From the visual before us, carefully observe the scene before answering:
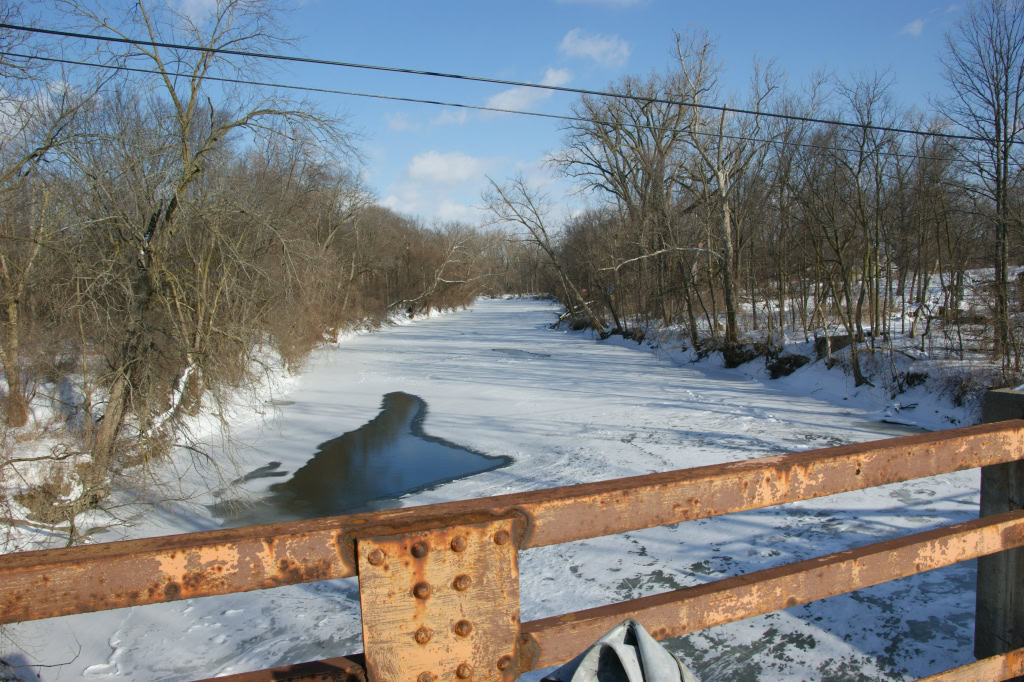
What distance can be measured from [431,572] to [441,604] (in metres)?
0.08

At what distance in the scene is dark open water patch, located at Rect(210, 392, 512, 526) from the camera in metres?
9.02

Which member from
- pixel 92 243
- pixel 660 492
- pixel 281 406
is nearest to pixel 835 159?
pixel 281 406

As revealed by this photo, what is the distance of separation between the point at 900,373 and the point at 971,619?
10293 mm

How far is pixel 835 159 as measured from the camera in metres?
17.5

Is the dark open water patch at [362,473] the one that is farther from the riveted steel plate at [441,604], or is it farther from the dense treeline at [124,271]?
the riveted steel plate at [441,604]

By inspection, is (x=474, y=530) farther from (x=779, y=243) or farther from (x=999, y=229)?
(x=779, y=243)

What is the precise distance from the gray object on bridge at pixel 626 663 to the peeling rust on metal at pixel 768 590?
15 centimetres

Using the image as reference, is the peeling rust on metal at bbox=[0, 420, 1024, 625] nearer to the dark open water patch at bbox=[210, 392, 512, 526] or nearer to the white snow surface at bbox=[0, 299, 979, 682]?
the white snow surface at bbox=[0, 299, 979, 682]

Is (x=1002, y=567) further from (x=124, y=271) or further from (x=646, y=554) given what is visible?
(x=124, y=271)

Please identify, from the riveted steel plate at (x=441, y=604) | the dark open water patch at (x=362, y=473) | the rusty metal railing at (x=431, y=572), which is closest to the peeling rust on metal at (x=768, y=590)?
the rusty metal railing at (x=431, y=572)

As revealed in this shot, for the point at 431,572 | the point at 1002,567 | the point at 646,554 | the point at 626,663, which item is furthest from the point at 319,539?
the point at 646,554

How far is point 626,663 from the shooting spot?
49.7 inches

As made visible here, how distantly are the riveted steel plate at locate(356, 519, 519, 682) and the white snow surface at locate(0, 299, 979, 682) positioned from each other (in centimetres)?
337

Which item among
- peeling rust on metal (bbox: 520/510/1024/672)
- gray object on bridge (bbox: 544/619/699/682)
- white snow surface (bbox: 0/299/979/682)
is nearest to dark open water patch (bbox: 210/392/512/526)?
white snow surface (bbox: 0/299/979/682)
